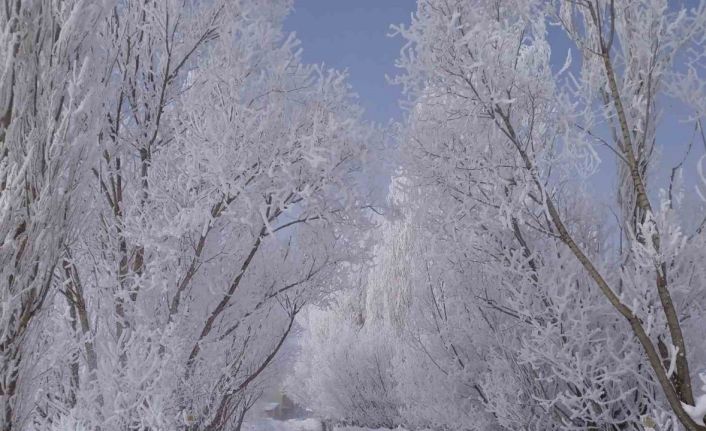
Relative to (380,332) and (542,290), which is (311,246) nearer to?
(542,290)

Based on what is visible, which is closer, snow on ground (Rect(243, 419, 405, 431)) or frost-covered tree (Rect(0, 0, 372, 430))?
frost-covered tree (Rect(0, 0, 372, 430))

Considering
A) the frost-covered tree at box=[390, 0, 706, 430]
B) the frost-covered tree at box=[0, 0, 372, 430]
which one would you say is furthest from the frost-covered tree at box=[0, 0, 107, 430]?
the frost-covered tree at box=[390, 0, 706, 430]

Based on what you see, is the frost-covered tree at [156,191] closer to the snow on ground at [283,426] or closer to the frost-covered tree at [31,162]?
the frost-covered tree at [31,162]

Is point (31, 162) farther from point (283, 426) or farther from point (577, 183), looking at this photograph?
point (283, 426)

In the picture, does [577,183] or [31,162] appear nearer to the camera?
[31,162]

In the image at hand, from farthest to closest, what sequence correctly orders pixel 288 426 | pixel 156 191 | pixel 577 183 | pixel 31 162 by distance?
pixel 288 426
pixel 577 183
pixel 156 191
pixel 31 162

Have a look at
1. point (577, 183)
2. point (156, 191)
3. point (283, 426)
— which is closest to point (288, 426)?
point (283, 426)

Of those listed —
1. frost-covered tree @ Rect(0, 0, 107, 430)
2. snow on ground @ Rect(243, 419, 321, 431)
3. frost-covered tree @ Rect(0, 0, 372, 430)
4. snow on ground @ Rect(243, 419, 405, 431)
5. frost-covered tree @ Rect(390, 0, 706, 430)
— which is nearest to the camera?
frost-covered tree @ Rect(0, 0, 107, 430)

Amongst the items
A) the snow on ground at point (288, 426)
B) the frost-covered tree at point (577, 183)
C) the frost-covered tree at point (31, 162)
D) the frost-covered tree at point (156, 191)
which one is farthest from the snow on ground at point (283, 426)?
the frost-covered tree at point (31, 162)

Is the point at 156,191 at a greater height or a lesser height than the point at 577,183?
lesser

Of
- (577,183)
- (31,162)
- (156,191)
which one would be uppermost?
(577,183)

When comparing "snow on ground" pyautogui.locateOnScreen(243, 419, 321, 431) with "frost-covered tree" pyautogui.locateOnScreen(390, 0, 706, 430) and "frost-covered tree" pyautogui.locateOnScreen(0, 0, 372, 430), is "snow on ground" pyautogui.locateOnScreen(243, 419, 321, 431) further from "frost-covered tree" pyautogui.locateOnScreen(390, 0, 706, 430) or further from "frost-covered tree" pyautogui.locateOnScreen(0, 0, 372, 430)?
"frost-covered tree" pyautogui.locateOnScreen(390, 0, 706, 430)

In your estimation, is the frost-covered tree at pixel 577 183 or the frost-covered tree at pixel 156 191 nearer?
the frost-covered tree at pixel 156 191

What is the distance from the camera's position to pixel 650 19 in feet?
15.6
